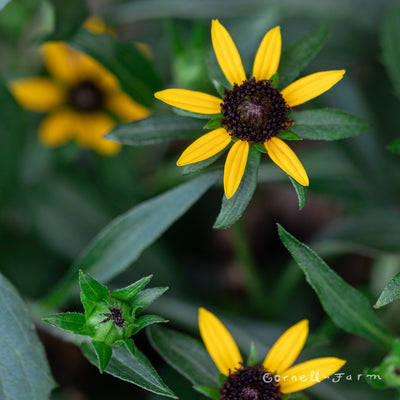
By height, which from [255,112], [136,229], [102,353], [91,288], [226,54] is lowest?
[102,353]

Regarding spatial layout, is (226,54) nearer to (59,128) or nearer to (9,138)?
(9,138)

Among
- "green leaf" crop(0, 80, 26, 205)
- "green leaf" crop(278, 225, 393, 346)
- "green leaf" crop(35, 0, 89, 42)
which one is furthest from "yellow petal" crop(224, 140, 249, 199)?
"green leaf" crop(0, 80, 26, 205)

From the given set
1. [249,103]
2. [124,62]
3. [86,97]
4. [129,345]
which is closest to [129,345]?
[129,345]

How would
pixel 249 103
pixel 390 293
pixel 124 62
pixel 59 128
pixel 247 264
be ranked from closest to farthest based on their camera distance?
1. pixel 390 293
2. pixel 249 103
3. pixel 124 62
4. pixel 247 264
5. pixel 59 128

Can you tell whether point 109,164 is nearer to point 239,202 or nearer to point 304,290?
point 304,290

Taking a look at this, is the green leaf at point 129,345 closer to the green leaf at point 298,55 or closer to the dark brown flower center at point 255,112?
the dark brown flower center at point 255,112
